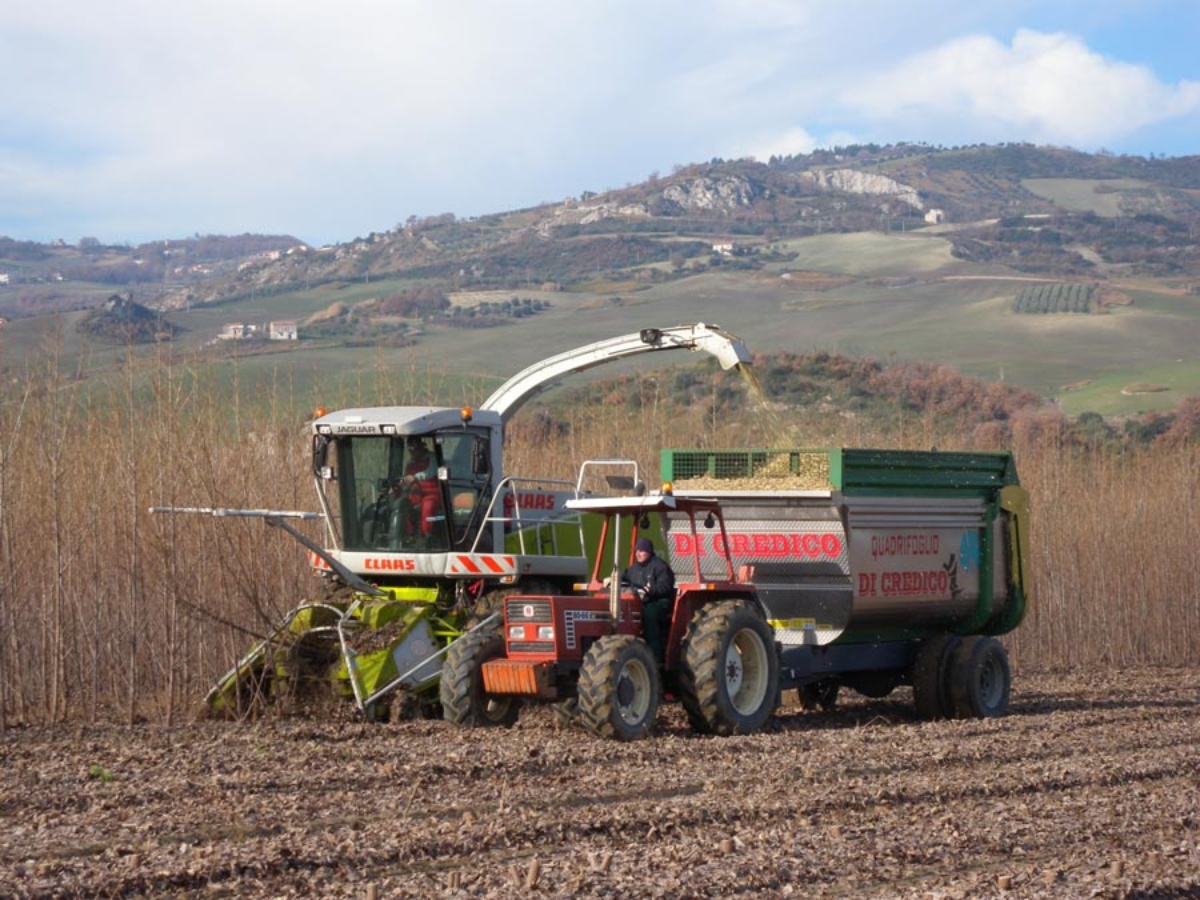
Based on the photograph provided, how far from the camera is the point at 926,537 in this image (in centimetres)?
1356

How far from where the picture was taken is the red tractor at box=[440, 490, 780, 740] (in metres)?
11.0

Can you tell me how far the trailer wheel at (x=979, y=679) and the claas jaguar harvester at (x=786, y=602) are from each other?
2cm

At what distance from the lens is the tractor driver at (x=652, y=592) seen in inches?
468

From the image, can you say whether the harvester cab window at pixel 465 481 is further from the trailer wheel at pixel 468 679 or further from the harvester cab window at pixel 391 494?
the trailer wheel at pixel 468 679

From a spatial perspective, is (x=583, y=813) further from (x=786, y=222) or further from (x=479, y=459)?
(x=786, y=222)

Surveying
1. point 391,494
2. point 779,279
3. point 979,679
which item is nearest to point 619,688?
point 391,494

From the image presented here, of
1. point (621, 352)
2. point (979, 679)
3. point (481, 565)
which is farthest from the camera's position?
point (621, 352)

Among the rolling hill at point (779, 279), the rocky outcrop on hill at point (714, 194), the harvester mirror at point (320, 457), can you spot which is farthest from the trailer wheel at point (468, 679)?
the rocky outcrop on hill at point (714, 194)

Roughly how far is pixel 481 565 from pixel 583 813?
455 centimetres

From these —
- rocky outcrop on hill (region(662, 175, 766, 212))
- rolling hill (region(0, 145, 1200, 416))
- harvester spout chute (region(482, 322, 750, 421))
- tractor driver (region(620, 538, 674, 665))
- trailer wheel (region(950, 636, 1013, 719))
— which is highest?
rocky outcrop on hill (region(662, 175, 766, 212))

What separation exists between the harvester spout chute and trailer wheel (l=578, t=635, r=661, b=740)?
333 centimetres

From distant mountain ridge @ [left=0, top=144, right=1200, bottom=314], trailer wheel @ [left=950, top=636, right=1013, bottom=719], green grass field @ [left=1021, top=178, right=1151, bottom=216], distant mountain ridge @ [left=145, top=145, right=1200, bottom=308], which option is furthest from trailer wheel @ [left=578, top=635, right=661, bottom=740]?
green grass field @ [left=1021, top=178, right=1151, bottom=216]

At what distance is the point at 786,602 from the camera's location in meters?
13.2

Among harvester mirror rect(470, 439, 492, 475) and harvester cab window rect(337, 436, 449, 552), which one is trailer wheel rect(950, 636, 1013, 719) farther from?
harvester cab window rect(337, 436, 449, 552)
